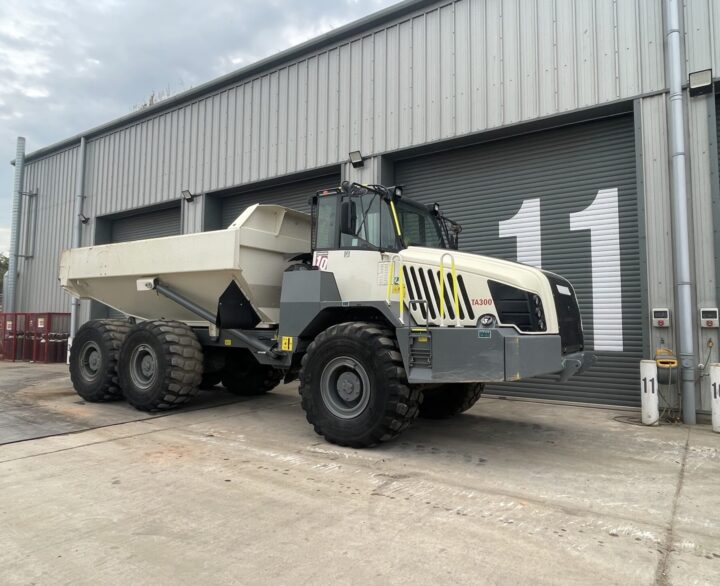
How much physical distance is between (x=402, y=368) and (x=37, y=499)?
3589mm

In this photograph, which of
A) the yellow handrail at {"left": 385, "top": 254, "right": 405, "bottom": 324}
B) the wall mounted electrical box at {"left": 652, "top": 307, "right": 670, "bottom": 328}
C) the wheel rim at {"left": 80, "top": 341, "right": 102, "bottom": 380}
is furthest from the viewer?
the wheel rim at {"left": 80, "top": 341, "right": 102, "bottom": 380}

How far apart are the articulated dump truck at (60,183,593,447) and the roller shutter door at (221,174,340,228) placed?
4303 millimetres

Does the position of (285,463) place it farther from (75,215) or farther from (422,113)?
(75,215)

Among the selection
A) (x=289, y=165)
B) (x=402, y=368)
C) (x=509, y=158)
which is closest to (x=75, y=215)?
(x=289, y=165)

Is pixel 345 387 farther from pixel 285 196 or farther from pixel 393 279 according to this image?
pixel 285 196

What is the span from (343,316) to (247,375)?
3.82m

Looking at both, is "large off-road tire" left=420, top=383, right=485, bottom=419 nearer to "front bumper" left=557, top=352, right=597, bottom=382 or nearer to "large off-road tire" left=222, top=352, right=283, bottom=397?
"front bumper" left=557, top=352, right=597, bottom=382

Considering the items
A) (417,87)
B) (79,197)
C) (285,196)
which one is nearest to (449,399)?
(417,87)

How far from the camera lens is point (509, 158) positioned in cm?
1003

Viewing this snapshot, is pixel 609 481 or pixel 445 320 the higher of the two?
pixel 445 320

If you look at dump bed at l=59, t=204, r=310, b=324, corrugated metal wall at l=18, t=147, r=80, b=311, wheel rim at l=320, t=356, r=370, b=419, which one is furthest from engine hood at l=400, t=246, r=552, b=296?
corrugated metal wall at l=18, t=147, r=80, b=311

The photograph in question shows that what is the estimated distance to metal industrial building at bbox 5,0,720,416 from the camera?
804cm

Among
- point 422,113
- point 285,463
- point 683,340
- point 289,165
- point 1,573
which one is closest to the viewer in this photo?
point 1,573

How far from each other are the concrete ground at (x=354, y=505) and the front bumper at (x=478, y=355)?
3.19 feet
